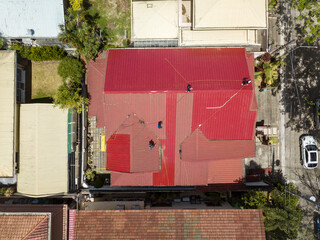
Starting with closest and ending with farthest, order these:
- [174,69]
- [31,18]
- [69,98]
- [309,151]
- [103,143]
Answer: [174,69] < [69,98] < [31,18] < [103,143] < [309,151]

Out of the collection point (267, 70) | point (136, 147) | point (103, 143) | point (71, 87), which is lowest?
point (136, 147)

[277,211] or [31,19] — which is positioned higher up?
[31,19]

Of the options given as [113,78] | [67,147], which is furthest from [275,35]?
[67,147]

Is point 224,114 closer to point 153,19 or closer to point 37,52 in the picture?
point 153,19

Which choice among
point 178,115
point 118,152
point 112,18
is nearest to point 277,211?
point 178,115

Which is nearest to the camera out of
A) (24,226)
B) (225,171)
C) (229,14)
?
(24,226)

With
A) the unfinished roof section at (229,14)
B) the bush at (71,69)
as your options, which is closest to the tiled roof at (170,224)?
the bush at (71,69)

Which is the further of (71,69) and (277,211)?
(71,69)
